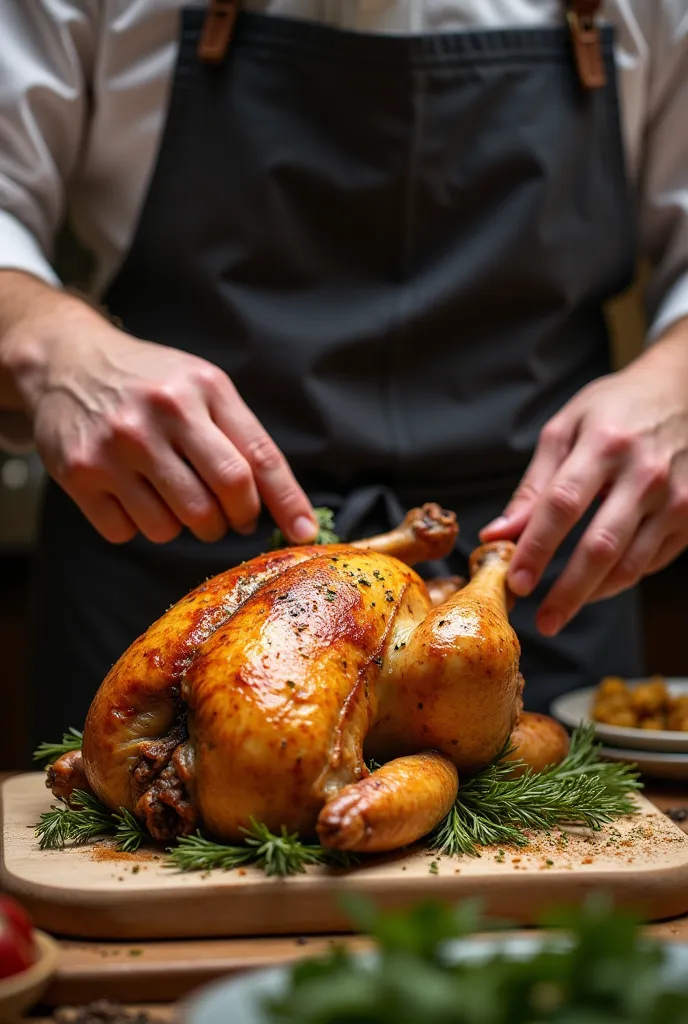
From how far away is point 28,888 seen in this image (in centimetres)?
121

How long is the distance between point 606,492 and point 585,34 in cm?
88

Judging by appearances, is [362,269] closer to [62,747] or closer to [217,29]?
[217,29]

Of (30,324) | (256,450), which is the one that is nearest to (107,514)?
(256,450)

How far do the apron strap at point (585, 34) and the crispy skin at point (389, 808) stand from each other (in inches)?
55.3

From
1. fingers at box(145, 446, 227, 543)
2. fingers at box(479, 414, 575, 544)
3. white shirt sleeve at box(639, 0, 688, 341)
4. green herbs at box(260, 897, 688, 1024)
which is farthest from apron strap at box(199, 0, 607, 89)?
green herbs at box(260, 897, 688, 1024)

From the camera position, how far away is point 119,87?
2.13m

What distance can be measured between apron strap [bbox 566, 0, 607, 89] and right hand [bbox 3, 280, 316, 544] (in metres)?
0.98

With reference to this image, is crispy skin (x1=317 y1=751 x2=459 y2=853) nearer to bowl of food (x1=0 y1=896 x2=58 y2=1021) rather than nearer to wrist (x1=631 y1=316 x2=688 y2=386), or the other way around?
bowl of food (x1=0 y1=896 x2=58 y2=1021)

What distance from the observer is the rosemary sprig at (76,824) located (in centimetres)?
135

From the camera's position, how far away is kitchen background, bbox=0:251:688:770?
11.5 ft

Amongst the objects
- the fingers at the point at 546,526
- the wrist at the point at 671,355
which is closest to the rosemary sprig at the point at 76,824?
the fingers at the point at 546,526

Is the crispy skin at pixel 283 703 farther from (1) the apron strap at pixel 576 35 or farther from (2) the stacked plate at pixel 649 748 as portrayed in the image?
(1) the apron strap at pixel 576 35

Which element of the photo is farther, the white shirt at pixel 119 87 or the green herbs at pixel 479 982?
the white shirt at pixel 119 87

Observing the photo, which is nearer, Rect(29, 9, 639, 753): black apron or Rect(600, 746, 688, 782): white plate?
Rect(600, 746, 688, 782): white plate
